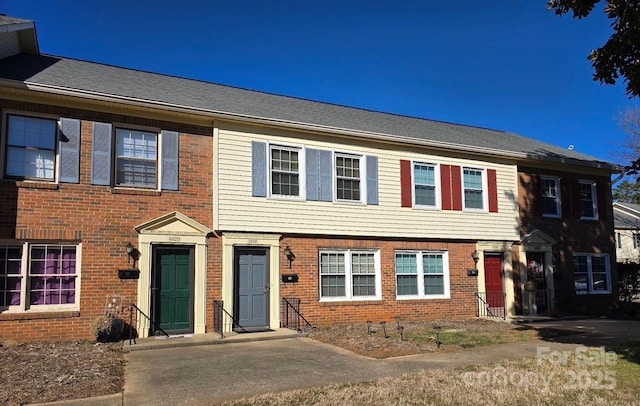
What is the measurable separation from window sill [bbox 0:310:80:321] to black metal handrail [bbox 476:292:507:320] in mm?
11558

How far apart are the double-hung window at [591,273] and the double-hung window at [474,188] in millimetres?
4615

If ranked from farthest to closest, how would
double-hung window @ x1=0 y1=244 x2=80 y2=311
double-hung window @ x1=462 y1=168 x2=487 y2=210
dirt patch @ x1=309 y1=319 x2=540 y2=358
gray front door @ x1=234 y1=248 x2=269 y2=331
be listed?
double-hung window @ x1=462 y1=168 x2=487 y2=210
gray front door @ x1=234 y1=248 x2=269 y2=331
double-hung window @ x1=0 y1=244 x2=80 y2=311
dirt patch @ x1=309 y1=319 x2=540 y2=358

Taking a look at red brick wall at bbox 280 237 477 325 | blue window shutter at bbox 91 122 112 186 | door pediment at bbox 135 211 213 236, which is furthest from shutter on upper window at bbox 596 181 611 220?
blue window shutter at bbox 91 122 112 186

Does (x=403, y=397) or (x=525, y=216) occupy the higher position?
(x=525, y=216)

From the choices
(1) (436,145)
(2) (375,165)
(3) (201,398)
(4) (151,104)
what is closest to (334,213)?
(2) (375,165)

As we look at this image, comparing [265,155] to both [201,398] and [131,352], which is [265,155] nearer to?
[131,352]

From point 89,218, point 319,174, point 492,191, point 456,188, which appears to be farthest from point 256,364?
point 492,191

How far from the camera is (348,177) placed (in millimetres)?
14695

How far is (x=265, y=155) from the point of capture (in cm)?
1344

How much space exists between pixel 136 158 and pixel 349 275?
6.43 meters

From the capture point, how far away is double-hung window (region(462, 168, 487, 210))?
16.5 m

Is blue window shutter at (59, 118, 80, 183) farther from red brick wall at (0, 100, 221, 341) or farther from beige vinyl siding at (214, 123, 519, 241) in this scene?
beige vinyl siding at (214, 123, 519, 241)

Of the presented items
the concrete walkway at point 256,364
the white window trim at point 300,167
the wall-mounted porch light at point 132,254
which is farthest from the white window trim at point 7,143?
the white window trim at point 300,167

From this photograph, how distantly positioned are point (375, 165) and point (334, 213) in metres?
2.02
